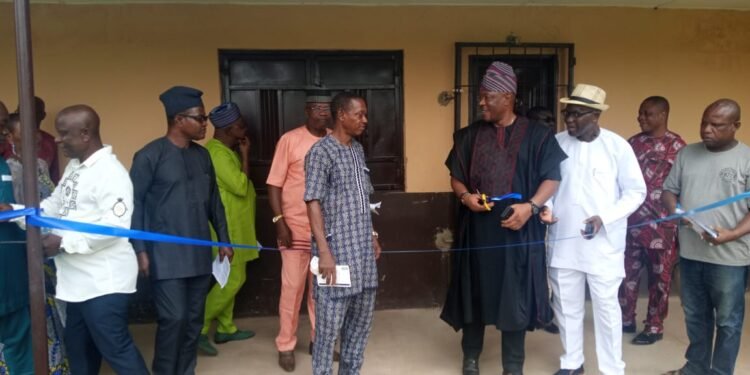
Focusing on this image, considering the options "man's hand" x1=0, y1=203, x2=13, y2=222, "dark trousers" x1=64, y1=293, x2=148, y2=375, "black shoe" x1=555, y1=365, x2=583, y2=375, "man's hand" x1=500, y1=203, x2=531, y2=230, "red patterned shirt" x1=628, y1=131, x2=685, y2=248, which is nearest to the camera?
"dark trousers" x1=64, y1=293, x2=148, y2=375

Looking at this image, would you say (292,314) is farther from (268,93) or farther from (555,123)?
(555,123)

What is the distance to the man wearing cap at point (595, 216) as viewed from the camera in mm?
3438

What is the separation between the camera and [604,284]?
3.44 meters

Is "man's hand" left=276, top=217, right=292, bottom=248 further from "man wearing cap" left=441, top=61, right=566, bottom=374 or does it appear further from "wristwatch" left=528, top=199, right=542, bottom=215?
"wristwatch" left=528, top=199, right=542, bottom=215

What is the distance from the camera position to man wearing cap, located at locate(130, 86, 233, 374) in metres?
3.20

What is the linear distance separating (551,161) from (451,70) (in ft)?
6.09

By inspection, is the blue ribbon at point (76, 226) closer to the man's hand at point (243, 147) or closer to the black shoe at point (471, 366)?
the man's hand at point (243, 147)

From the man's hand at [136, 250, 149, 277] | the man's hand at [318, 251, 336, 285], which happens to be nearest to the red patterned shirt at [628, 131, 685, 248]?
the man's hand at [318, 251, 336, 285]

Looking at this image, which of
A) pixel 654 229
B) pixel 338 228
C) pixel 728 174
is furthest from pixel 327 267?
pixel 654 229

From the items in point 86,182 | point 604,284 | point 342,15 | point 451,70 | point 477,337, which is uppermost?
point 342,15

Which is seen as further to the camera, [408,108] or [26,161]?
[408,108]

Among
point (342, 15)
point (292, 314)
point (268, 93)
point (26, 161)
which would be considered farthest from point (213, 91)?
point (26, 161)

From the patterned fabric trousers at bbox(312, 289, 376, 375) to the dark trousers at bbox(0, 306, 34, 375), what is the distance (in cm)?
164

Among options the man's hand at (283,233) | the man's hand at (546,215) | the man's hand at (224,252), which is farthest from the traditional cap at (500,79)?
the man's hand at (224,252)
